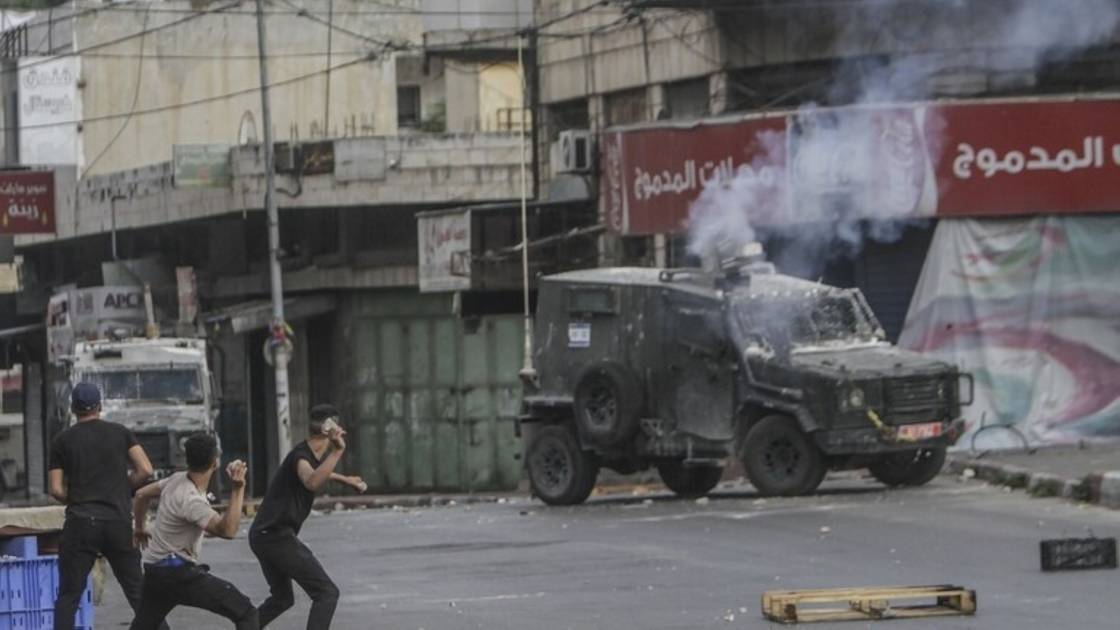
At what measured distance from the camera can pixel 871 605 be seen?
44.2 feet

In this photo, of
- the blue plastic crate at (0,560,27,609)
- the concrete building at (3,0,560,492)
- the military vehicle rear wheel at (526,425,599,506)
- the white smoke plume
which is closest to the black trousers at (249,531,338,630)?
the blue plastic crate at (0,560,27,609)

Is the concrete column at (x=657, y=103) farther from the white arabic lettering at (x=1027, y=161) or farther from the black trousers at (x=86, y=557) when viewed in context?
the black trousers at (x=86, y=557)

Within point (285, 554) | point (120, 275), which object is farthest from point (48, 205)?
point (285, 554)

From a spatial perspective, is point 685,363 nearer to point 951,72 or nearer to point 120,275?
point 951,72

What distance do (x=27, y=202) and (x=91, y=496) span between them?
3638cm

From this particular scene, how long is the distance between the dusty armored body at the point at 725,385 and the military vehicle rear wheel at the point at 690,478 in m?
0.06

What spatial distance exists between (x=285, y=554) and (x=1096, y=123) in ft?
59.2

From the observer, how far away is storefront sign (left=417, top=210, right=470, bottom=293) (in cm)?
3819

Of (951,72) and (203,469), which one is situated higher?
(951,72)

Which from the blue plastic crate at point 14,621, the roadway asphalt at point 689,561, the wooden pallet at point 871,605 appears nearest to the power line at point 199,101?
the roadway asphalt at point 689,561

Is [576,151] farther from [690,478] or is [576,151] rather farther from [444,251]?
[690,478]

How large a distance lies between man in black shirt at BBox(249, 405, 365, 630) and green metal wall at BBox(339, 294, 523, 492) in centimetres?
2836

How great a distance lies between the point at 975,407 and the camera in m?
28.6

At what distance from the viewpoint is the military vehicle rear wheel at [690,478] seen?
86.7ft
